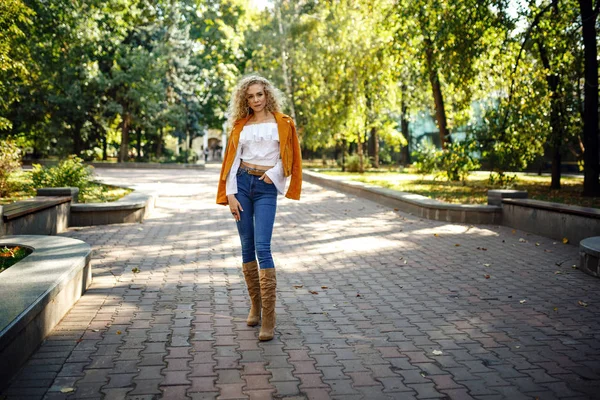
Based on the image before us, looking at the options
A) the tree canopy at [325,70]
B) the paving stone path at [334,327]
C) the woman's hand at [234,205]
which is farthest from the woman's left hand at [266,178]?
the tree canopy at [325,70]

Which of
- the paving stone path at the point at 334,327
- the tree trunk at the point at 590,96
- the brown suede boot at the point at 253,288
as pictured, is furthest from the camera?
the tree trunk at the point at 590,96

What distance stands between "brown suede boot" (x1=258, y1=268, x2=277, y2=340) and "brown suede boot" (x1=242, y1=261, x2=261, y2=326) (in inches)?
10.2

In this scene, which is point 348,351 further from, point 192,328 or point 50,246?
point 50,246

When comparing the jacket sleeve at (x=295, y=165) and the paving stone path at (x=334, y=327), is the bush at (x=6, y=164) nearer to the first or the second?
the paving stone path at (x=334, y=327)

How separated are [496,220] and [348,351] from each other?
8.26m

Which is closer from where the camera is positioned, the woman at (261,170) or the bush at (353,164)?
the woman at (261,170)

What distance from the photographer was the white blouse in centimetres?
454

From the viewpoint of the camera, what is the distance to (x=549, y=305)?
564 centimetres

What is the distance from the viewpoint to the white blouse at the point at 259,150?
4543 mm

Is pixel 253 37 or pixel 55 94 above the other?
pixel 253 37

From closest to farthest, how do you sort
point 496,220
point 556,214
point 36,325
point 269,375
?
point 269,375 < point 36,325 < point 556,214 < point 496,220

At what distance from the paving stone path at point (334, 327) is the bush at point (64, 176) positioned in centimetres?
352

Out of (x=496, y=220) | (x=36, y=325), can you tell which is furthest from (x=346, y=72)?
(x=36, y=325)

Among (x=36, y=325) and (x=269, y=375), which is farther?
(x=36, y=325)
